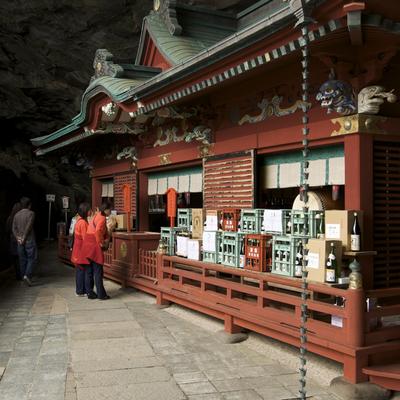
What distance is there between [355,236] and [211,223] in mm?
3187

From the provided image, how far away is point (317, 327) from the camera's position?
18.8 feet

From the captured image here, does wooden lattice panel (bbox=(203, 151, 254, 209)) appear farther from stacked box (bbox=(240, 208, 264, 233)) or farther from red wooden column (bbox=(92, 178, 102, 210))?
red wooden column (bbox=(92, 178, 102, 210))

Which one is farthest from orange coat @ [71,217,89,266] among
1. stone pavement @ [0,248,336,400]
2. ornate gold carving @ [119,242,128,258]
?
ornate gold carving @ [119,242,128,258]

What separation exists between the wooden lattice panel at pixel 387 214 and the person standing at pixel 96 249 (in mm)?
5986

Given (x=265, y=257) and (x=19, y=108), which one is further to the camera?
(x=19, y=108)

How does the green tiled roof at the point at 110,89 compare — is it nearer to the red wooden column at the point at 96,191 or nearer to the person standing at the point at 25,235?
the person standing at the point at 25,235

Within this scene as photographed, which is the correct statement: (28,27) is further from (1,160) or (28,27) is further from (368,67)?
(368,67)

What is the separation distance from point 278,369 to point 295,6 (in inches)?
166

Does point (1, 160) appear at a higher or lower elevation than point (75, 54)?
lower

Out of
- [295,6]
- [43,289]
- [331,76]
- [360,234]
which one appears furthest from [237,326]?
[43,289]

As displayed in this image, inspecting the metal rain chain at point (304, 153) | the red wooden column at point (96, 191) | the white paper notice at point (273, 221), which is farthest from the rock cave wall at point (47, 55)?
the metal rain chain at point (304, 153)

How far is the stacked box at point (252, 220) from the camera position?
7.56 m

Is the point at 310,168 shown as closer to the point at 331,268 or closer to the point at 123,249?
the point at 331,268

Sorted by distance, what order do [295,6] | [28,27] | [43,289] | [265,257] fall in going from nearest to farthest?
[295,6] → [265,257] → [43,289] → [28,27]
